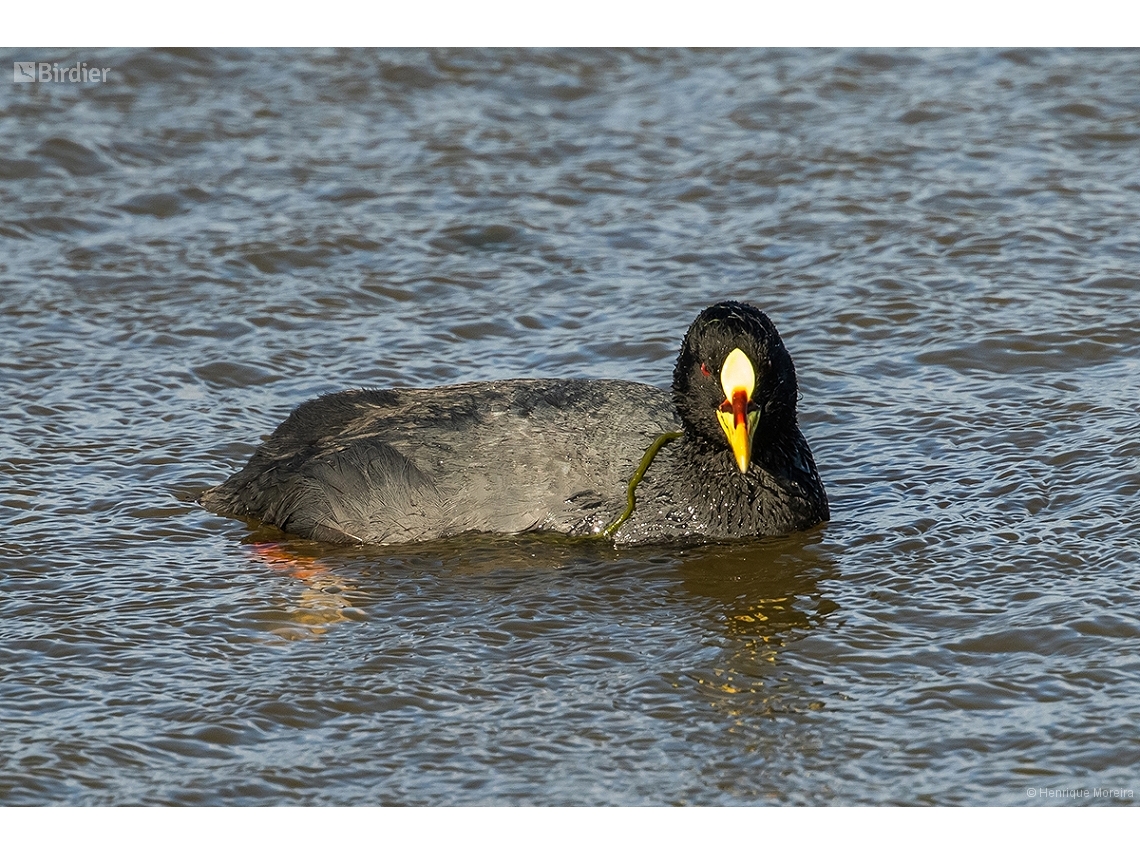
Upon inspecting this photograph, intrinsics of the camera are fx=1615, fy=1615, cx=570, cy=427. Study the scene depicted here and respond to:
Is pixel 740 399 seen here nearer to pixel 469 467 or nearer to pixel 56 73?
pixel 469 467

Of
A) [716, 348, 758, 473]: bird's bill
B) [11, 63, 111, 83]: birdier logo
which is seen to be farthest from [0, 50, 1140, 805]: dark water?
[716, 348, 758, 473]: bird's bill

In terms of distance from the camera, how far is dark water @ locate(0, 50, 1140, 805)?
571 centimetres

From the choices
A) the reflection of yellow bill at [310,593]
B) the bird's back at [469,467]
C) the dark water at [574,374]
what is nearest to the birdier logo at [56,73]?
the dark water at [574,374]

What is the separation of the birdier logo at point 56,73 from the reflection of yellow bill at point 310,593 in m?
7.37

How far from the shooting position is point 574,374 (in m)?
9.14

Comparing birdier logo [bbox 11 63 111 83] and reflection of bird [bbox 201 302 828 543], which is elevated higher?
birdier logo [bbox 11 63 111 83]

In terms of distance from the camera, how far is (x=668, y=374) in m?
9.22

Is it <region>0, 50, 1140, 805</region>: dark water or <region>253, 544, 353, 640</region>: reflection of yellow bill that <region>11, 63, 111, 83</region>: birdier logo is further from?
<region>253, 544, 353, 640</region>: reflection of yellow bill

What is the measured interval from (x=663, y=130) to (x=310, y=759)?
7.90 m

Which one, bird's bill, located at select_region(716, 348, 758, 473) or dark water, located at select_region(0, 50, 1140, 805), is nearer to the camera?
dark water, located at select_region(0, 50, 1140, 805)

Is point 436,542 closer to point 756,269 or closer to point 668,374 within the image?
point 668,374

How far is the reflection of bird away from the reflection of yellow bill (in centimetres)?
19

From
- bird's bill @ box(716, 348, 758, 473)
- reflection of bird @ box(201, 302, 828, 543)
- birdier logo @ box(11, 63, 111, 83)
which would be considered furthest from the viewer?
birdier logo @ box(11, 63, 111, 83)

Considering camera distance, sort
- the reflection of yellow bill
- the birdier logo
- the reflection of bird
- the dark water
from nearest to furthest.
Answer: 1. the dark water
2. the reflection of yellow bill
3. the reflection of bird
4. the birdier logo
